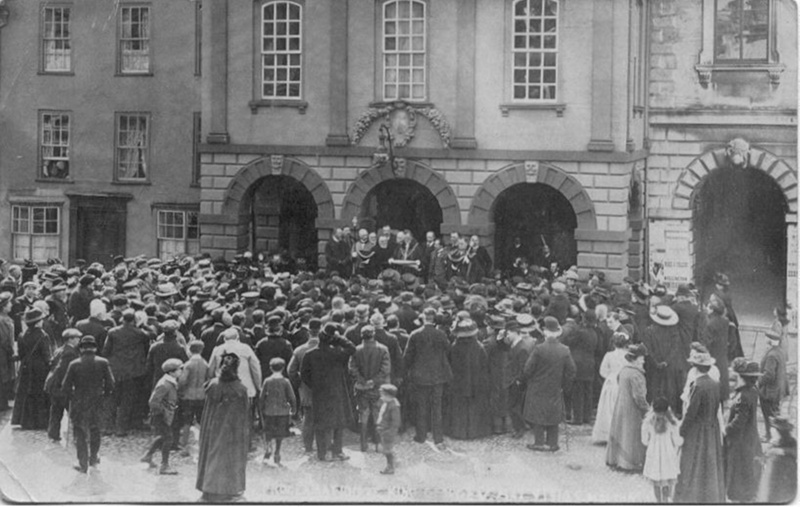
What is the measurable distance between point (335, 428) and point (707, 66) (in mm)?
9669

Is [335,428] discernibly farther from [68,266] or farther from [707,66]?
[68,266]

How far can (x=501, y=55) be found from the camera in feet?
76.4

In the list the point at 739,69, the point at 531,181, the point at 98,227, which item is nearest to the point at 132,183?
the point at 98,227

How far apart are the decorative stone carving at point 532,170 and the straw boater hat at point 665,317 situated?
22.8 ft

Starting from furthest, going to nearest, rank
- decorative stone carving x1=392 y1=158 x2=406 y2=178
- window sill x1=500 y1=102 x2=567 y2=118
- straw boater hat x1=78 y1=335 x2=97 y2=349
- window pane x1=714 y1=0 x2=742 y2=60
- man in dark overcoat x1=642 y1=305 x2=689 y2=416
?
decorative stone carving x1=392 y1=158 x2=406 y2=178 → window sill x1=500 y1=102 x2=567 y2=118 → window pane x1=714 y1=0 x2=742 y2=60 → man in dark overcoat x1=642 y1=305 x2=689 y2=416 → straw boater hat x1=78 y1=335 x2=97 y2=349

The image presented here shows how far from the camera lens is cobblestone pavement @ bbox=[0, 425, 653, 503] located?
49.3 ft

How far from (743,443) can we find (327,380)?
5.65 metres

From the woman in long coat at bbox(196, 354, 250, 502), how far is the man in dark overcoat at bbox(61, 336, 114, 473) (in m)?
1.87

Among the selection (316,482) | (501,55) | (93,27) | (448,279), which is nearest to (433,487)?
(316,482)

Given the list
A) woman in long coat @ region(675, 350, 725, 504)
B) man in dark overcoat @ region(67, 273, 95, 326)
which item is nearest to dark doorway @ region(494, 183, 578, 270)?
man in dark overcoat @ region(67, 273, 95, 326)

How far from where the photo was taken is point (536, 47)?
23.2 m

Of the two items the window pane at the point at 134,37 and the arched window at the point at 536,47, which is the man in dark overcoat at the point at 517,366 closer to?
the arched window at the point at 536,47

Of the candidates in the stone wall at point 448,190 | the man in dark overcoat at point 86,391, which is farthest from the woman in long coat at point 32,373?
the stone wall at point 448,190

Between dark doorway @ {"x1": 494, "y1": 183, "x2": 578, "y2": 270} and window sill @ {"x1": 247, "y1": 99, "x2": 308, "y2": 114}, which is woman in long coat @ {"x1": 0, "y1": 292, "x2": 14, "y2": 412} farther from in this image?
dark doorway @ {"x1": 494, "y1": 183, "x2": 578, "y2": 270}
